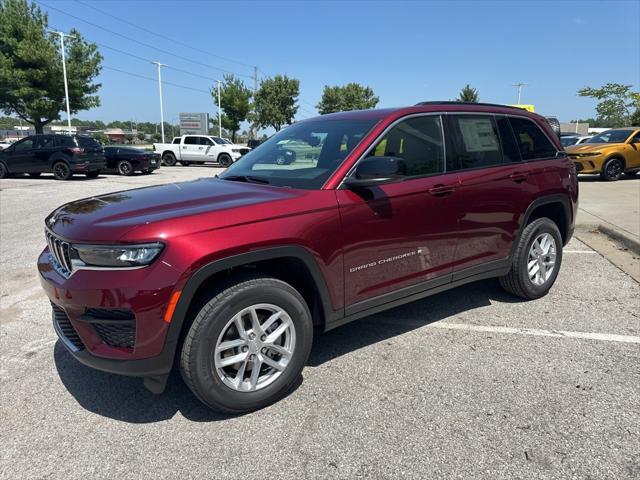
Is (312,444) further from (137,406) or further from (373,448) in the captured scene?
(137,406)

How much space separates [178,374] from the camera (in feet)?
11.0

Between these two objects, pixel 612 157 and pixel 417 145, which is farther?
pixel 612 157

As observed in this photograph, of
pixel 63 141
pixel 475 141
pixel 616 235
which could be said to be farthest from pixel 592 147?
pixel 63 141

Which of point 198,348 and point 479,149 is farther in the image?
point 479,149

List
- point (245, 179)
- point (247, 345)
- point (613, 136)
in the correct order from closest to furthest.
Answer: point (247, 345)
point (245, 179)
point (613, 136)

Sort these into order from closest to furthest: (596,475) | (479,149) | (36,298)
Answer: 1. (596,475)
2. (479,149)
3. (36,298)

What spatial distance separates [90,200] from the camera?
3295 mm

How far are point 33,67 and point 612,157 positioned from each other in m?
30.9

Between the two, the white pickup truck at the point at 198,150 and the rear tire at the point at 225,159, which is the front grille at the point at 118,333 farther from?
the rear tire at the point at 225,159

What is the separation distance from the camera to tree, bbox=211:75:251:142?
45.4 m

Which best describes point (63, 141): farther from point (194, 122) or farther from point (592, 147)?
point (194, 122)

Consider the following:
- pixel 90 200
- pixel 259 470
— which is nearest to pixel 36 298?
pixel 90 200

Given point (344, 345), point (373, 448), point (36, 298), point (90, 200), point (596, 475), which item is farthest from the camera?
point (36, 298)

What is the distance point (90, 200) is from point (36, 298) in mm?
2143
